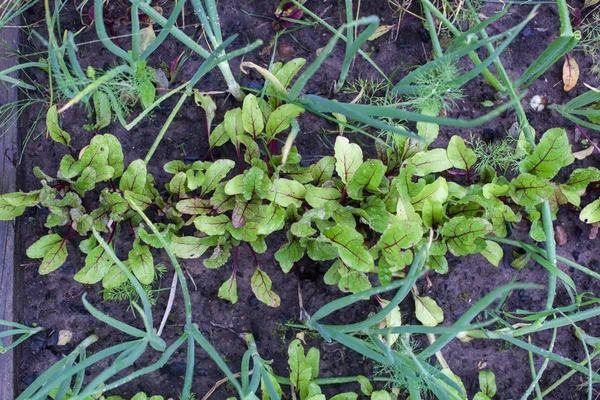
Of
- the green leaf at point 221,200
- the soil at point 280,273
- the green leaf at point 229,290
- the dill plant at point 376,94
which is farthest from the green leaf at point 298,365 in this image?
the dill plant at point 376,94

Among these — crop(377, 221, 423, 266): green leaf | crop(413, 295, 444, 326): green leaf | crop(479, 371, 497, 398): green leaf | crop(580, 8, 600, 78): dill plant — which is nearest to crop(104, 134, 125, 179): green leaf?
crop(377, 221, 423, 266): green leaf

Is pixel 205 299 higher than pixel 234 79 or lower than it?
lower

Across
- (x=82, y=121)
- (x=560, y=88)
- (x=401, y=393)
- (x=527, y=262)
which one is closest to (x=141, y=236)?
(x=82, y=121)

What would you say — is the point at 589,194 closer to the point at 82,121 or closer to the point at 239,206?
the point at 239,206

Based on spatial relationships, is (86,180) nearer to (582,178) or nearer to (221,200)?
(221,200)

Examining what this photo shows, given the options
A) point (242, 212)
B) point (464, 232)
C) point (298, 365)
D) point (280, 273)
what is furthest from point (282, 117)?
point (298, 365)

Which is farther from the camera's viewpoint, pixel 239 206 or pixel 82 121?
pixel 82 121

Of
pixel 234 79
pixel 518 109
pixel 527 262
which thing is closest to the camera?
pixel 518 109
